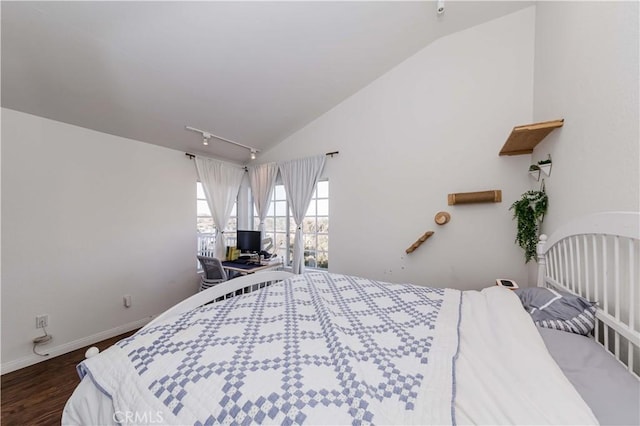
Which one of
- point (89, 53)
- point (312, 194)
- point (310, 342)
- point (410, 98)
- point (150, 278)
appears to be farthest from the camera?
point (312, 194)

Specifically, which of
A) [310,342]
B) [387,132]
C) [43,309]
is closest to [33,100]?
[43,309]

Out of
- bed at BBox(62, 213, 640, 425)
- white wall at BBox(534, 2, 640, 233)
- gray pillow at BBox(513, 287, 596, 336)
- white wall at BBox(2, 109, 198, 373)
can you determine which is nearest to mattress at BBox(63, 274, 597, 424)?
bed at BBox(62, 213, 640, 425)

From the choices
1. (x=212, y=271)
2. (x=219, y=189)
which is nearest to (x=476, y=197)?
(x=212, y=271)

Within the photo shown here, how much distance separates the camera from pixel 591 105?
1.18 m

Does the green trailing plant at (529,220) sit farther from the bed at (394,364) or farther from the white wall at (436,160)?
the bed at (394,364)

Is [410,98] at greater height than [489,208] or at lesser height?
greater

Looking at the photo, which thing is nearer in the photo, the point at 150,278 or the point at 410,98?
the point at 410,98

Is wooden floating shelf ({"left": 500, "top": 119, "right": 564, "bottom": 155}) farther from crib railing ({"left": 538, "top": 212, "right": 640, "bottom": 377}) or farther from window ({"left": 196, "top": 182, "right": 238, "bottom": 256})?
window ({"left": 196, "top": 182, "right": 238, "bottom": 256})

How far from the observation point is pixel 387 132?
267 cm

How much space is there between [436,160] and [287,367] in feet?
7.64

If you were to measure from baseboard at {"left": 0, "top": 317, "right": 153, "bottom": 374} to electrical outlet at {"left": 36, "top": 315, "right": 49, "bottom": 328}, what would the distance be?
0.23 metres

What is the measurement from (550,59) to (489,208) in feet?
3.89

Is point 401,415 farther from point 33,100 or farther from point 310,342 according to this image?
point 33,100

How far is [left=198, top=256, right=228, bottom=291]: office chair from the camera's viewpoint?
8.86 ft
